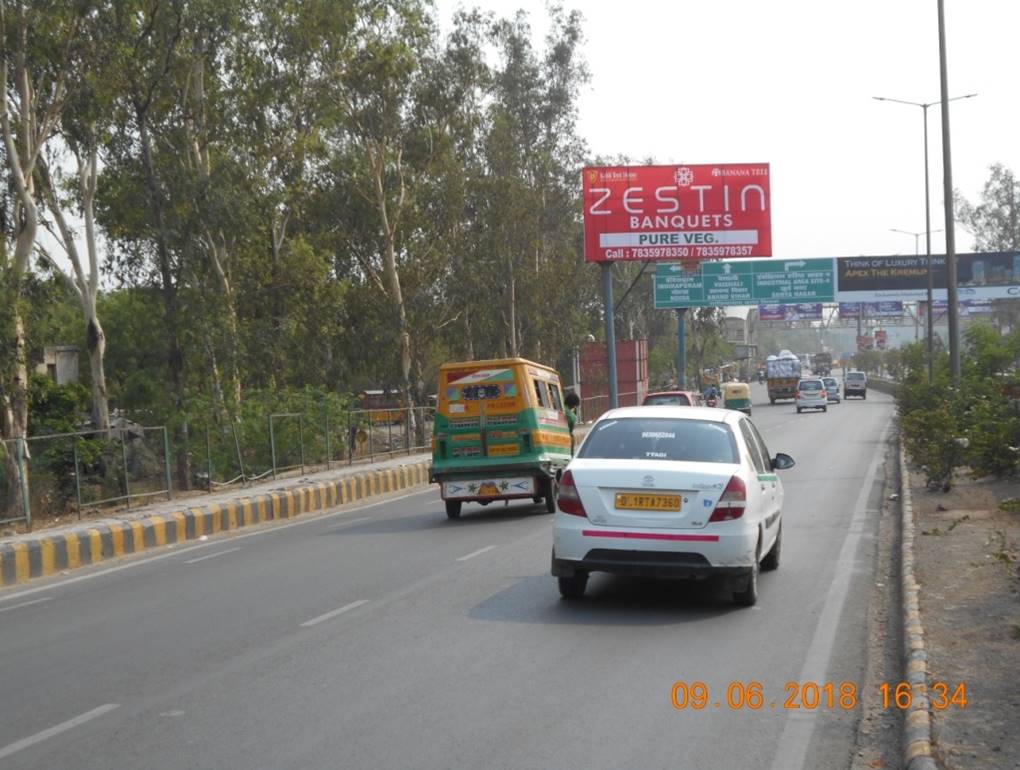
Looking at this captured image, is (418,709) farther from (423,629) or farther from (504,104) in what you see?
(504,104)

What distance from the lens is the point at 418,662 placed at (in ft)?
28.5

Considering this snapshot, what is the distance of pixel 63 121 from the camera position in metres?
30.2

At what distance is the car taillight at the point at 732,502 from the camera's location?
33.8 ft

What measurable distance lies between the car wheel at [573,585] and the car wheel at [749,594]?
127 centimetres

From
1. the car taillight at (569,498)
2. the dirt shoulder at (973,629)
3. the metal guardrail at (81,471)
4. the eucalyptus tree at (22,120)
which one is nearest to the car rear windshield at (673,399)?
the metal guardrail at (81,471)

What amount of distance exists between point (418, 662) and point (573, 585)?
2.63 m

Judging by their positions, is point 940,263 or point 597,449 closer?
point 597,449

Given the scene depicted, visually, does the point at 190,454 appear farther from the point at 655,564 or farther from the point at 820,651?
the point at 820,651

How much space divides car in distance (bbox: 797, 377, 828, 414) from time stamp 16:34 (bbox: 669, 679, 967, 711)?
60.9 metres

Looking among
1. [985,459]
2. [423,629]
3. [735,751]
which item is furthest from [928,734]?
[985,459]

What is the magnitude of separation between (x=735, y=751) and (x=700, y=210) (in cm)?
3411

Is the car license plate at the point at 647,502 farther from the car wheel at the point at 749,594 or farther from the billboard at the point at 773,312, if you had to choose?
the billboard at the point at 773,312

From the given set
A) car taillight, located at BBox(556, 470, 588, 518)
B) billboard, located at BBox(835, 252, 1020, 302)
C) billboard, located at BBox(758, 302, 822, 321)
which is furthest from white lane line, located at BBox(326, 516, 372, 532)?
billboard, located at BBox(758, 302, 822, 321)

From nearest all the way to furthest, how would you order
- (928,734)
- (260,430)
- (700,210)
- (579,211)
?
(928,734), (260,430), (700,210), (579,211)
